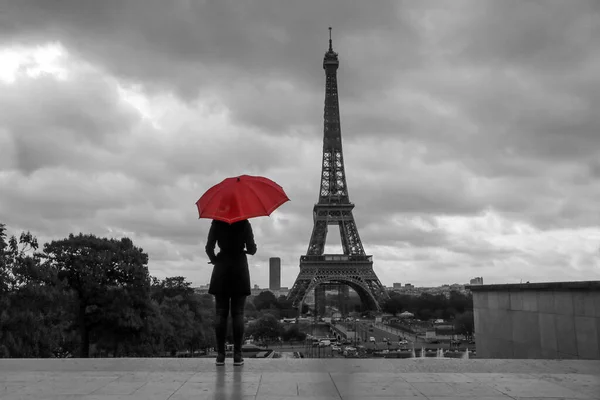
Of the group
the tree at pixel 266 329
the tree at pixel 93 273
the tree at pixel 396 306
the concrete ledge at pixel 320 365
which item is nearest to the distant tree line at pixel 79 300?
the tree at pixel 93 273

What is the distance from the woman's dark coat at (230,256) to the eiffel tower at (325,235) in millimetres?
69035

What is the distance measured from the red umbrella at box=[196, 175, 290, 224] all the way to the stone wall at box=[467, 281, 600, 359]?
601 centimetres

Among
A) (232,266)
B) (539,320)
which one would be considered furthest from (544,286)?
(232,266)

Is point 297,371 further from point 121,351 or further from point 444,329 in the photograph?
point 444,329

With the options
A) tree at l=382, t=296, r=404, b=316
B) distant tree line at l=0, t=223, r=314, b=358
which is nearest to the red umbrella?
distant tree line at l=0, t=223, r=314, b=358

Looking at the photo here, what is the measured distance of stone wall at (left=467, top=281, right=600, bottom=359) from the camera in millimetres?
10417

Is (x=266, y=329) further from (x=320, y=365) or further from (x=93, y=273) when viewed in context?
(x=320, y=365)

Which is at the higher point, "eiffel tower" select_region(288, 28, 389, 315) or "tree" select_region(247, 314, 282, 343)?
"eiffel tower" select_region(288, 28, 389, 315)

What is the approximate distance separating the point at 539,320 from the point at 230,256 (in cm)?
704

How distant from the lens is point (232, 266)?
879 centimetres

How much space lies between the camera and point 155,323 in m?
34.1

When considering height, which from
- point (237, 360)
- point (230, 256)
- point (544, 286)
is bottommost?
point (237, 360)

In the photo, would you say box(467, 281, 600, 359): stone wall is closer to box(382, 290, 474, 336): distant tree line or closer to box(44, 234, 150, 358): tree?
box(44, 234, 150, 358): tree

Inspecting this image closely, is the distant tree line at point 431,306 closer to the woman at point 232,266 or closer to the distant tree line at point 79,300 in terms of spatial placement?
the distant tree line at point 79,300
